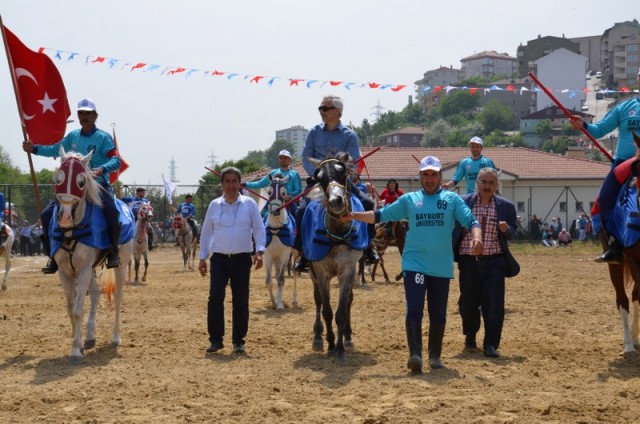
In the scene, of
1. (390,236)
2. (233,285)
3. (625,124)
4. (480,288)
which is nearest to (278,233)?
(390,236)

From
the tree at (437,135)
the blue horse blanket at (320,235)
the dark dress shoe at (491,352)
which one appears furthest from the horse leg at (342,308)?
the tree at (437,135)

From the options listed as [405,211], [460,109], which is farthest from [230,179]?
[460,109]

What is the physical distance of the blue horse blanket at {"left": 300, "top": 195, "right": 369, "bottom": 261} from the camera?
10102 millimetres

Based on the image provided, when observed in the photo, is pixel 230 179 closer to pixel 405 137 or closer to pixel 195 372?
pixel 195 372

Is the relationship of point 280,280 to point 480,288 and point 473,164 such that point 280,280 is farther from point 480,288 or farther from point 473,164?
point 480,288

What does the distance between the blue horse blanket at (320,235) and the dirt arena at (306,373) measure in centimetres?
118

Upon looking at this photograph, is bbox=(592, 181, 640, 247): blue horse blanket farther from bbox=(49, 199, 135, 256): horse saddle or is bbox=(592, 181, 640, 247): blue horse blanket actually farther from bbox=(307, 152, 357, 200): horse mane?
bbox=(49, 199, 135, 256): horse saddle

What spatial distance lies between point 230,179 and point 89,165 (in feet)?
5.88

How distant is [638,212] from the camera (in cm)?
898

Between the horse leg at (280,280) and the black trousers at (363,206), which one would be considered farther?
the horse leg at (280,280)

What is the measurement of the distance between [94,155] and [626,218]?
607cm

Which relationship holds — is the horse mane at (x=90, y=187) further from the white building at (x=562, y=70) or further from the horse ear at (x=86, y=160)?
the white building at (x=562, y=70)

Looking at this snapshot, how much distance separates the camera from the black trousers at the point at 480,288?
10.4 m

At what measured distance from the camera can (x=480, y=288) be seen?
10.6m
